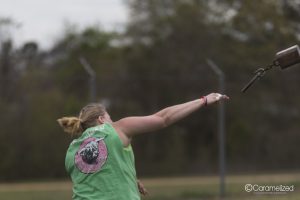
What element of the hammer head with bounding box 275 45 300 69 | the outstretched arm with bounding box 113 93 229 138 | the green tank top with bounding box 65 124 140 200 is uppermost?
the hammer head with bounding box 275 45 300 69

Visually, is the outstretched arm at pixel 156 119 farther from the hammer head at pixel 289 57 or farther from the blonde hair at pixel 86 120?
the hammer head at pixel 289 57

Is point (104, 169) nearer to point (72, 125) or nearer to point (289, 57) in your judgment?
point (72, 125)

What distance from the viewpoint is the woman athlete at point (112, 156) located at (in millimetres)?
4641

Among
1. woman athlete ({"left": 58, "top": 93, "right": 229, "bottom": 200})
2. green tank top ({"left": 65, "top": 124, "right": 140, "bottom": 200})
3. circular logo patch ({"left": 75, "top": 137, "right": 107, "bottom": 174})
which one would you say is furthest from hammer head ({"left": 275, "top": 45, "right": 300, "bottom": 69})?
circular logo patch ({"left": 75, "top": 137, "right": 107, "bottom": 174})

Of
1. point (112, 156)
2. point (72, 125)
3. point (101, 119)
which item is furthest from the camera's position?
point (72, 125)

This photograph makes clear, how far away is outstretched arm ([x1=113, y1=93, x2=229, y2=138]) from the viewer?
4668 millimetres

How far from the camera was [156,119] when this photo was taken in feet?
15.4

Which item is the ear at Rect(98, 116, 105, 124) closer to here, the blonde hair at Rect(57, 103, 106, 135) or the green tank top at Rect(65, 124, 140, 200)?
the blonde hair at Rect(57, 103, 106, 135)

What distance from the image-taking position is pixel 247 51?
36.2 m

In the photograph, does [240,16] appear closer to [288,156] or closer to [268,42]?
[268,42]

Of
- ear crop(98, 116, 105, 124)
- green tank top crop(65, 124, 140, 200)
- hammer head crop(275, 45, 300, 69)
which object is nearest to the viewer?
green tank top crop(65, 124, 140, 200)

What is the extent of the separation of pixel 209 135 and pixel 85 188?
19.6 meters

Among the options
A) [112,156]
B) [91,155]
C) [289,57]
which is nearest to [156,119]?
[112,156]

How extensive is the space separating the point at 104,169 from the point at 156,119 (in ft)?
1.48
